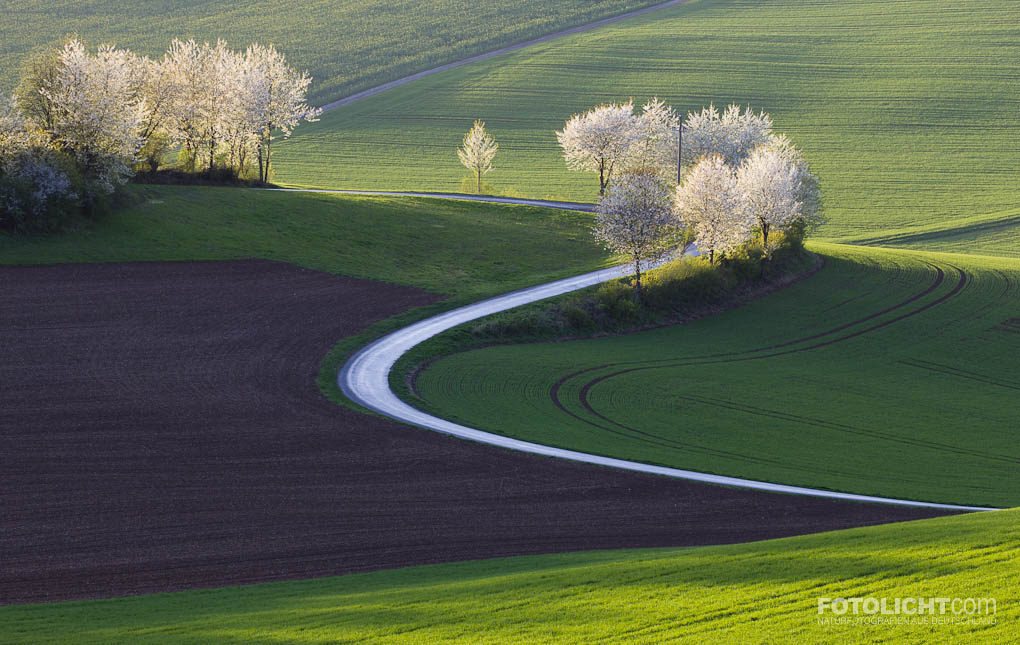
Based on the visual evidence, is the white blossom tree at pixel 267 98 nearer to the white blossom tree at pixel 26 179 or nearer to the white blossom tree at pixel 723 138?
the white blossom tree at pixel 26 179

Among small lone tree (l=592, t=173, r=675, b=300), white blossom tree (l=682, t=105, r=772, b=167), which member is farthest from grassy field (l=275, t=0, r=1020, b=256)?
small lone tree (l=592, t=173, r=675, b=300)

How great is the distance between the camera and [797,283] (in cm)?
5609

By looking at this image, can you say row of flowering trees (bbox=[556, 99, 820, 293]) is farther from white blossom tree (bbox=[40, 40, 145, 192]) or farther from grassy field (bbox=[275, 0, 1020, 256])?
white blossom tree (bbox=[40, 40, 145, 192])

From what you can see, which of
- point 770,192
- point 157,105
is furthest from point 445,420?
point 157,105

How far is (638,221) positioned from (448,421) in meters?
21.1

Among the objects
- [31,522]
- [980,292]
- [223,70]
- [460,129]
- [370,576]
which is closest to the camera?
[370,576]

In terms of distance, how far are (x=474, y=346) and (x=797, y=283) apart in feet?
75.9

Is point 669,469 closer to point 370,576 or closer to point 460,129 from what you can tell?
point 370,576

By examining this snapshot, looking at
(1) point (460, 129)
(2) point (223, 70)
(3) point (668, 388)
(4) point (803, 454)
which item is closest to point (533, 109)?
(1) point (460, 129)

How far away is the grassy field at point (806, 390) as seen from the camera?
98.0 feet

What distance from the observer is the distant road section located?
11762 centimetres

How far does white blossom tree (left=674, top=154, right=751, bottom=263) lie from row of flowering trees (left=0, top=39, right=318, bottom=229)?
33.1 m

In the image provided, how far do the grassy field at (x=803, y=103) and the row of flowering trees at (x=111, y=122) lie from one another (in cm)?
1438

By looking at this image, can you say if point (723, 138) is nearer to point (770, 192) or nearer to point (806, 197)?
point (806, 197)
